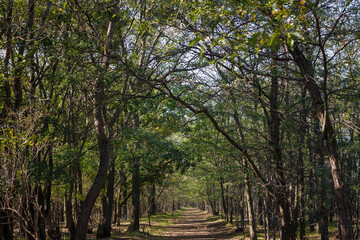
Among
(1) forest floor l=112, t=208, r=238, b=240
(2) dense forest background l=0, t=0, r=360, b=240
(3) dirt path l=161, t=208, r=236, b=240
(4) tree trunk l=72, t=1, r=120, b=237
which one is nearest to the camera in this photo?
(2) dense forest background l=0, t=0, r=360, b=240

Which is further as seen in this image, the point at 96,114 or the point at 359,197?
the point at 359,197

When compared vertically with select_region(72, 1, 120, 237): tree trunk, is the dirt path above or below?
below

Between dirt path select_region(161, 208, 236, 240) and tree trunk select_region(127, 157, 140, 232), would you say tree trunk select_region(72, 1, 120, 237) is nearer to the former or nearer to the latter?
tree trunk select_region(127, 157, 140, 232)

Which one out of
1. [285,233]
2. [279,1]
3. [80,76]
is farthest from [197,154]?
[279,1]

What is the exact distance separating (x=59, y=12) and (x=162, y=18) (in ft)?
12.7

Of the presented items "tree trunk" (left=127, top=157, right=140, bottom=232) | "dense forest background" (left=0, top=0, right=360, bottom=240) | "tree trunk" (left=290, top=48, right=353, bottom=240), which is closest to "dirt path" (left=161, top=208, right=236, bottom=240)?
"tree trunk" (left=127, top=157, right=140, bottom=232)

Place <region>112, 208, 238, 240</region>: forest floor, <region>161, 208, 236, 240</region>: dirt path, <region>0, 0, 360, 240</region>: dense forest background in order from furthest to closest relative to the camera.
Answer: 1. <region>161, 208, 236, 240</region>: dirt path
2. <region>112, 208, 238, 240</region>: forest floor
3. <region>0, 0, 360, 240</region>: dense forest background

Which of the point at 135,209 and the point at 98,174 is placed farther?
the point at 135,209

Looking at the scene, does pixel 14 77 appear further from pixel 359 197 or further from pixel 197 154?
pixel 359 197

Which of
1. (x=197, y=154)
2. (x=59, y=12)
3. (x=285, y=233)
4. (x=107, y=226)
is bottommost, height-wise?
(x=107, y=226)

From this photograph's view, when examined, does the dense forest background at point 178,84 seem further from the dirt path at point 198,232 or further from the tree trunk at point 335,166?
the dirt path at point 198,232

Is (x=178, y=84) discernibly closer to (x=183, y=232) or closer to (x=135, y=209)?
(x=135, y=209)

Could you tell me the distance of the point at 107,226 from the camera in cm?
1550

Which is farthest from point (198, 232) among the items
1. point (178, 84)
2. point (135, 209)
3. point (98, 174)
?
point (178, 84)
